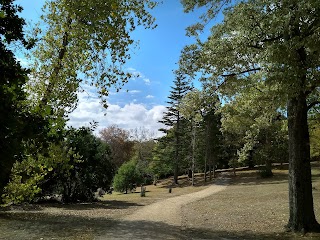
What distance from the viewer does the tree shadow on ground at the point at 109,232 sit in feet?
31.3

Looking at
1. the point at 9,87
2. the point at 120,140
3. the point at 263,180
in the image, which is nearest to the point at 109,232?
the point at 9,87

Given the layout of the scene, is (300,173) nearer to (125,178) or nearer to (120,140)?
(125,178)

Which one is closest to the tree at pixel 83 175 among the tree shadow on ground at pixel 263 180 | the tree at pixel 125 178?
the tree at pixel 125 178

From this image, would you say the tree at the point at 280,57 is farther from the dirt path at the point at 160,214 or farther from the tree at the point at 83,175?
the tree at the point at 83,175

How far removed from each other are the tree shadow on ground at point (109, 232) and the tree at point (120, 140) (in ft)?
196

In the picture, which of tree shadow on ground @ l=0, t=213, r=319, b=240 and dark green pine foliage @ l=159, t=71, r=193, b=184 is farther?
dark green pine foliage @ l=159, t=71, r=193, b=184

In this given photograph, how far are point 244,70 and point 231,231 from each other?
5534 millimetres

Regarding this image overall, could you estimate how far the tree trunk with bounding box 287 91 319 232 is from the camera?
384 inches

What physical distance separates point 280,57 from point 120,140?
68371 mm

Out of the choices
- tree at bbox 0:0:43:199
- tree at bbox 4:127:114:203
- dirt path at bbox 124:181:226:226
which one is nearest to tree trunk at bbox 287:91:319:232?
dirt path at bbox 124:181:226:226

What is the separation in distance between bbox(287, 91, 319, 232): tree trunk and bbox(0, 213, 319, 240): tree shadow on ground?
23.6 inches

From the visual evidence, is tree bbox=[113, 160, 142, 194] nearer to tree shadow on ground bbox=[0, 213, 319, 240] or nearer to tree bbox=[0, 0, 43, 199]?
tree shadow on ground bbox=[0, 213, 319, 240]

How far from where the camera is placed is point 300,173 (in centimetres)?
980

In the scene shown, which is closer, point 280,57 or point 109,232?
point 280,57
